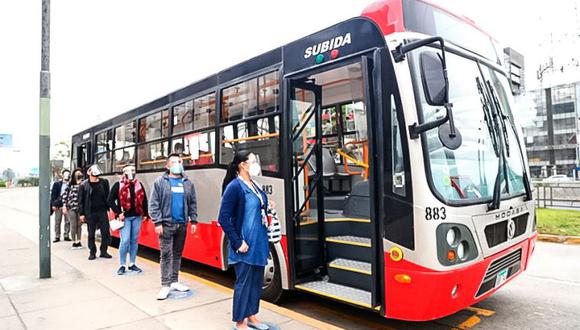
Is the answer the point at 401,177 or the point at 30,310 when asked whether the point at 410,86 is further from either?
the point at 30,310

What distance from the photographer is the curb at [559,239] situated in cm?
953

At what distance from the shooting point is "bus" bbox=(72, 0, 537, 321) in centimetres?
351

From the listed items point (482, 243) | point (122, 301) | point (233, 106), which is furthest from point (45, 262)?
point (482, 243)

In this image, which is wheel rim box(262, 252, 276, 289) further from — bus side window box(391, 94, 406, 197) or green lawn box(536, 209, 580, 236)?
green lawn box(536, 209, 580, 236)

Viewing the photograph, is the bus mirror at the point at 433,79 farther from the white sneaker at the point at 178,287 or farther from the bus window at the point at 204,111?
the white sneaker at the point at 178,287

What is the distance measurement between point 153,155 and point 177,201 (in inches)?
105

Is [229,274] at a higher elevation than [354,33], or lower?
lower

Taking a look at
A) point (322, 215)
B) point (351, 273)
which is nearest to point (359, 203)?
point (322, 215)

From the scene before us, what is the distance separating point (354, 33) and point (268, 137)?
1620 millimetres

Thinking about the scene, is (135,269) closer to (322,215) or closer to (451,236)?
(322,215)

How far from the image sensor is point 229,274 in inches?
275

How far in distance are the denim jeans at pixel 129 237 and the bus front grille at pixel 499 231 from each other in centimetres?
522

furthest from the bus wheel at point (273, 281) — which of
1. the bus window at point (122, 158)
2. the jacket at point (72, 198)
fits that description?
the jacket at point (72, 198)

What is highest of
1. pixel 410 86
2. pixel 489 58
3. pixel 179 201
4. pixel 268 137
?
pixel 489 58
